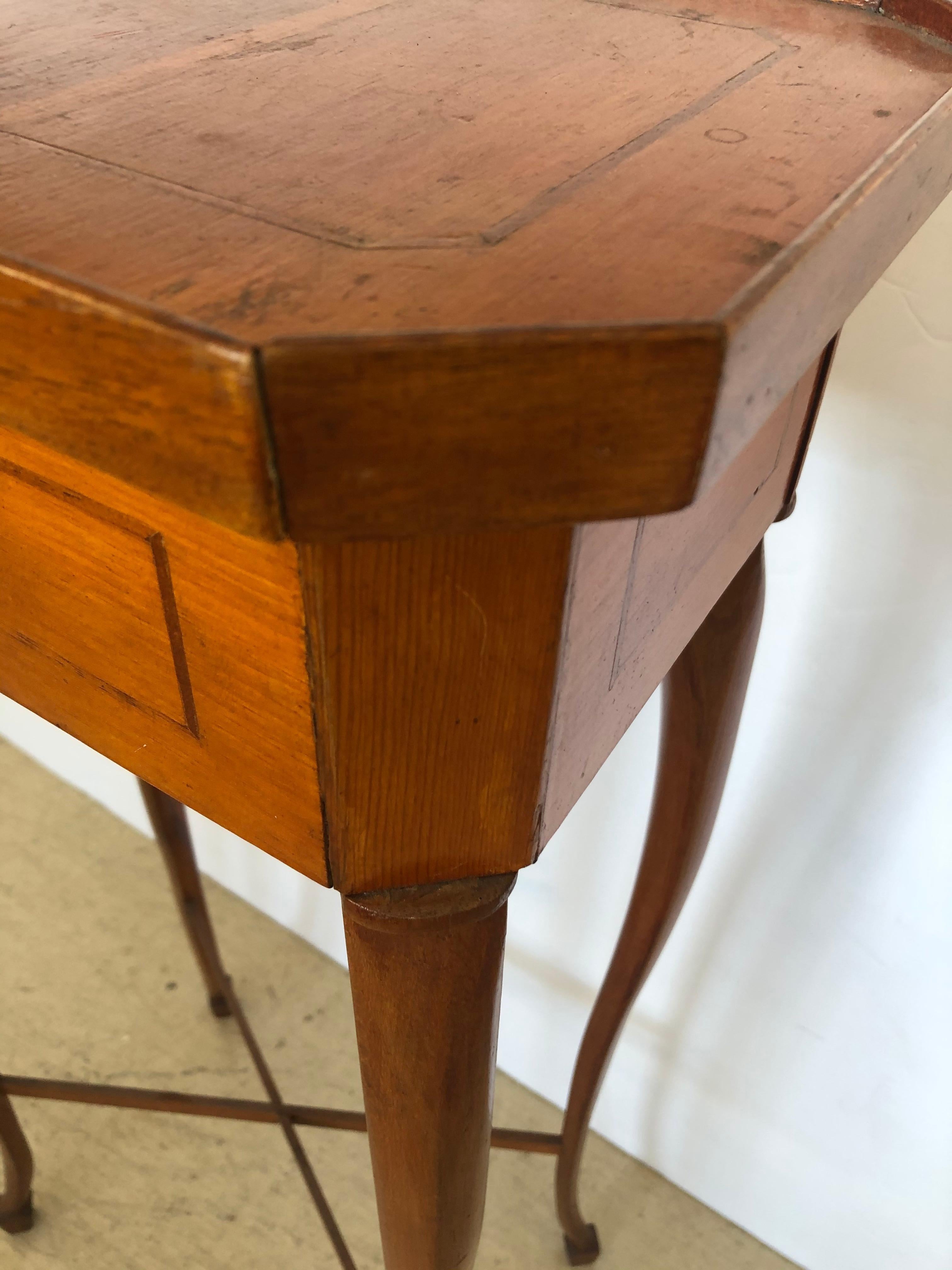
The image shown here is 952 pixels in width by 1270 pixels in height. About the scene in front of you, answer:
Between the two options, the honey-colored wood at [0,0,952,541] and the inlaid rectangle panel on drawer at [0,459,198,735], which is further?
the inlaid rectangle panel on drawer at [0,459,198,735]

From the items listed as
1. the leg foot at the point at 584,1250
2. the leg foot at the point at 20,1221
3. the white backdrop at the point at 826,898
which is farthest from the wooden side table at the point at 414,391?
the leg foot at the point at 20,1221

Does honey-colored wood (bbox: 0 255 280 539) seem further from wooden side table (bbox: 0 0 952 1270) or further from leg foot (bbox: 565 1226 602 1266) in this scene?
leg foot (bbox: 565 1226 602 1266)

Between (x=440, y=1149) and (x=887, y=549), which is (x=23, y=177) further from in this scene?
(x=887, y=549)

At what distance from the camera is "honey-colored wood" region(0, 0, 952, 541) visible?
0.67ft

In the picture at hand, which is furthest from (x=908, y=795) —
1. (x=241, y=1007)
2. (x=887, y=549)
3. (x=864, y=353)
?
(x=241, y=1007)

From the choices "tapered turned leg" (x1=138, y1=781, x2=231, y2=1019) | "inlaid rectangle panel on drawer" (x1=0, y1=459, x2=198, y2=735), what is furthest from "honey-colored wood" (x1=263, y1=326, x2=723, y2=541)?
"tapered turned leg" (x1=138, y1=781, x2=231, y2=1019)

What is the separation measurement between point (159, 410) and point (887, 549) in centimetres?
53

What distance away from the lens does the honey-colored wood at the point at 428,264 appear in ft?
0.67

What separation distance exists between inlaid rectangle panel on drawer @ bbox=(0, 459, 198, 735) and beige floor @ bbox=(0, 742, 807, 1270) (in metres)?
0.77

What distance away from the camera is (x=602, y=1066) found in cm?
77

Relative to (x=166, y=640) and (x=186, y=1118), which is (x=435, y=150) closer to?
(x=166, y=640)

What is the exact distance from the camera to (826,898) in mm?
770

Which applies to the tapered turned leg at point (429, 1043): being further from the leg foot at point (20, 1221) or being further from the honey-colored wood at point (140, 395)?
the leg foot at point (20, 1221)

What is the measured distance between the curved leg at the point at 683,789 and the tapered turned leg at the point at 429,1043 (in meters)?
0.25
